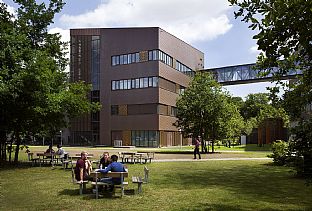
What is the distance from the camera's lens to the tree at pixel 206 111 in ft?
136

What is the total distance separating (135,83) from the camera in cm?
6444

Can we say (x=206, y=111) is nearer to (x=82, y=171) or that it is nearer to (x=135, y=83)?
(x=135, y=83)

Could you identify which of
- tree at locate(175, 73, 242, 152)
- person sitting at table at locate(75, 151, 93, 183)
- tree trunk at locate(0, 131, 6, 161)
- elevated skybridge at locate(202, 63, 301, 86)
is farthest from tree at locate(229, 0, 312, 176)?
elevated skybridge at locate(202, 63, 301, 86)

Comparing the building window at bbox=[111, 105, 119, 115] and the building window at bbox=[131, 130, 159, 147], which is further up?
the building window at bbox=[111, 105, 119, 115]

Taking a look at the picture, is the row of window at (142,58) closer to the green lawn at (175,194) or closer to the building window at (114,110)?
the building window at (114,110)

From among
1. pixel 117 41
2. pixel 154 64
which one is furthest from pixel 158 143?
pixel 117 41

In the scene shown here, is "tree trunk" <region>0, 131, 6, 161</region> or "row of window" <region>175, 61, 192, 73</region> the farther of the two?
"row of window" <region>175, 61, 192, 73</region>

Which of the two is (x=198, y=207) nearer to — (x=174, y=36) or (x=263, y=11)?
(x=263, y=11)

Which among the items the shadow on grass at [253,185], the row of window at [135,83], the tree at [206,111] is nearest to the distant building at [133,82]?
the row of window at [135,83]

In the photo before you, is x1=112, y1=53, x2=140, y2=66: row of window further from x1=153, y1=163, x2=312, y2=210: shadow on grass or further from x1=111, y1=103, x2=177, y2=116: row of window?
x1=153, y1=163, x2=312, y2=210: shadow on grass

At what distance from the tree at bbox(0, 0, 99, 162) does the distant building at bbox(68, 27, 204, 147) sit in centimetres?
3671

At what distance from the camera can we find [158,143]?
2445 inches

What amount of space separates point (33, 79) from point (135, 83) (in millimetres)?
43965

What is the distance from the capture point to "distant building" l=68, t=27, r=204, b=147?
62562mm
